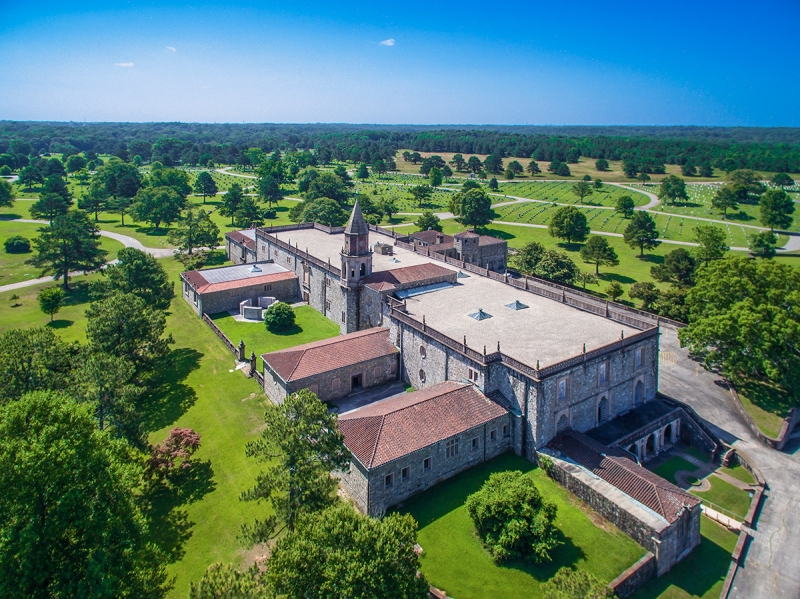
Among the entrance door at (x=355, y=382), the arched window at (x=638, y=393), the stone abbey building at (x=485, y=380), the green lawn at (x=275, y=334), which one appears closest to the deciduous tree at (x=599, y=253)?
the stone abbey building at (x=485, y=380)

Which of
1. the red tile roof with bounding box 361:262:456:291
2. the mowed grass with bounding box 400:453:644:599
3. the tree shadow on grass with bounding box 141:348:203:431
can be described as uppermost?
the red tile roof with bounding box 361:262:456:291

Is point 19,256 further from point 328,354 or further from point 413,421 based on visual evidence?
point 413,421

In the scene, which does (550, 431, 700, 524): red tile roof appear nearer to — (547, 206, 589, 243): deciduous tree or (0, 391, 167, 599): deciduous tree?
(0, 391, 167, 599): deciduous tree

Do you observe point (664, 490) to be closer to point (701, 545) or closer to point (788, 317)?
point (701, 545)

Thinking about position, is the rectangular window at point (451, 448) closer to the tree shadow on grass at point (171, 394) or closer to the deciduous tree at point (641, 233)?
the tree shadow on grass at point (171, 394)

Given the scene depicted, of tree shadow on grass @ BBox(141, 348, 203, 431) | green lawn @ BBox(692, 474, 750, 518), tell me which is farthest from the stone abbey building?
tree shadow on grass @ BBox(141, 348, 203, 431)
